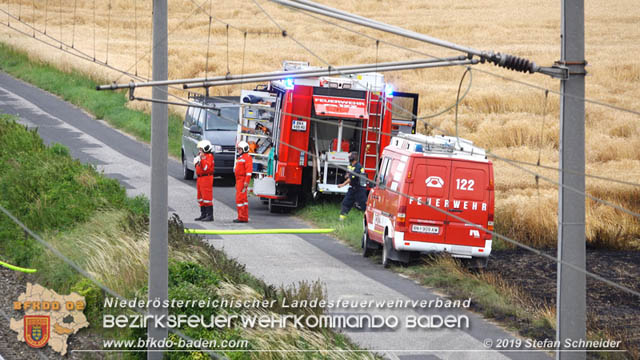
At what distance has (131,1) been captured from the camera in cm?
7862

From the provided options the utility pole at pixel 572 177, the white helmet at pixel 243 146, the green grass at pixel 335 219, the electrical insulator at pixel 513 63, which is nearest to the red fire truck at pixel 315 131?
the green grass at pixel 335 219

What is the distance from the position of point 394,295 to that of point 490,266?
313 cm

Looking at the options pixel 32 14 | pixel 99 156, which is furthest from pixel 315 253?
pixel 32 14

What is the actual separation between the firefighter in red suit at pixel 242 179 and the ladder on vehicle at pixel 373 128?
122 inches

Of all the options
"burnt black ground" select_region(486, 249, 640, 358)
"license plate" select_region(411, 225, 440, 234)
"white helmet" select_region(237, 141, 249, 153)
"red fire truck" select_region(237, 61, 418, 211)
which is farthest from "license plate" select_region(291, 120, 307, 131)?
"license plate" select_region(411, 225, 440, 234)

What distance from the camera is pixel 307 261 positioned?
17.2 metres

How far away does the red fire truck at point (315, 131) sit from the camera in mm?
21719

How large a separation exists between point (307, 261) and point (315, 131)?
19.7 ft

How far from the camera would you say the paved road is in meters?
11.8

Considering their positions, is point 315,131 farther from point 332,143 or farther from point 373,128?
point 373,128

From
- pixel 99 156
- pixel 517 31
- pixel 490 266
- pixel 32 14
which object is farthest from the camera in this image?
pixel 32 14

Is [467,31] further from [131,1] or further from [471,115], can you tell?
[131,1]

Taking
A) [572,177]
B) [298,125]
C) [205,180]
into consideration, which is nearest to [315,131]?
[298,125]

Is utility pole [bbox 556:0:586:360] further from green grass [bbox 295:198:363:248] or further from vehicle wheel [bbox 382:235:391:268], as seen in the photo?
green grass [bbox 295:198:363:248]
